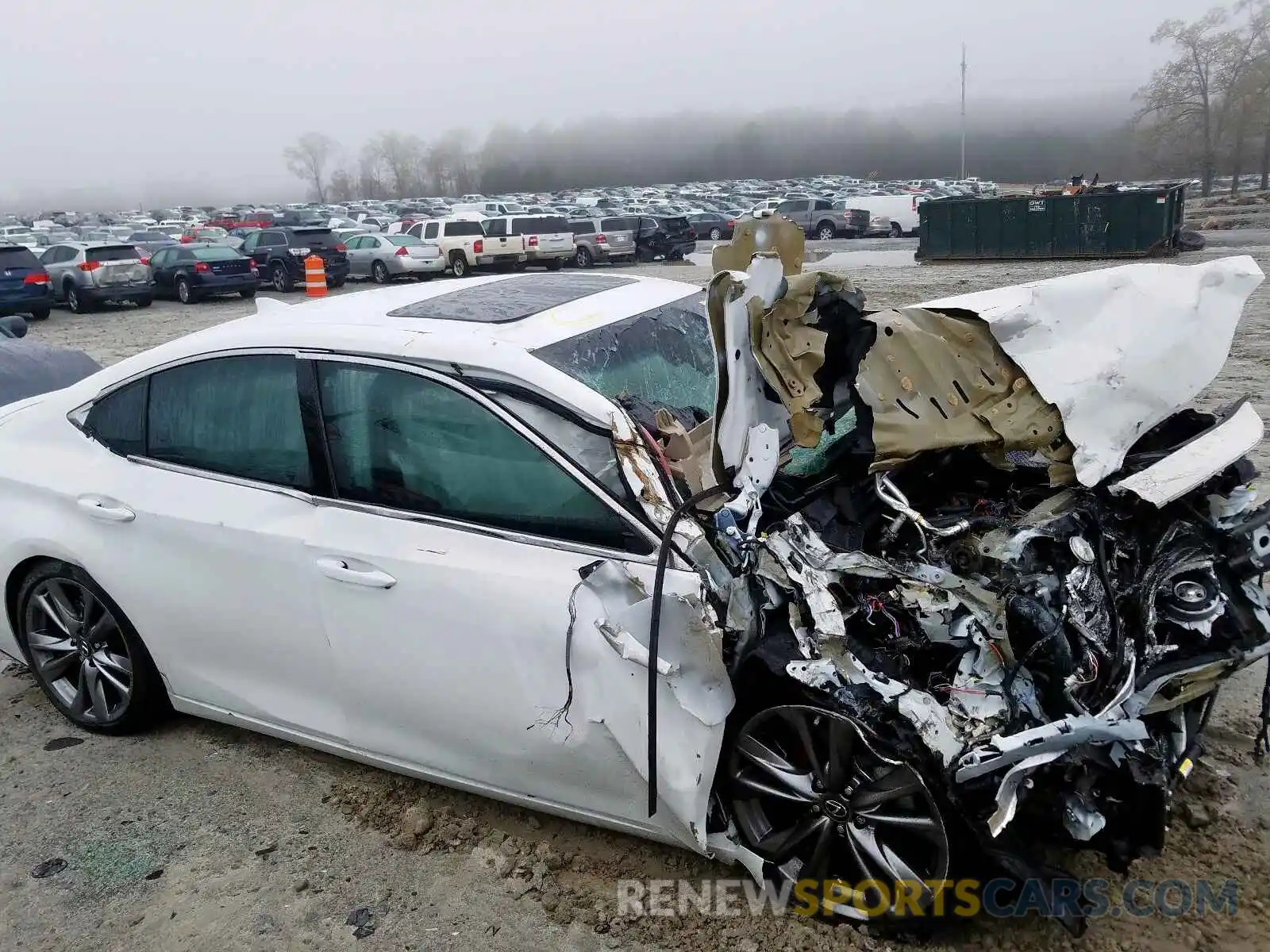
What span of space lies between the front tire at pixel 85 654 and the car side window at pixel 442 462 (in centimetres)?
130

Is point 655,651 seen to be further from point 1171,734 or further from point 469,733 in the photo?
point 1171,734

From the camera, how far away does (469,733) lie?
Result: 3.03m

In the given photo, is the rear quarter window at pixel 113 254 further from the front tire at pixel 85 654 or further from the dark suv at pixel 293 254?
the front tire at pixel 85 654

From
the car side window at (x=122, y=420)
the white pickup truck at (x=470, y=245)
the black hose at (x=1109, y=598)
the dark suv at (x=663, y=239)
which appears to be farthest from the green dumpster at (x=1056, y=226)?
the car side window at (x=122, y=420)

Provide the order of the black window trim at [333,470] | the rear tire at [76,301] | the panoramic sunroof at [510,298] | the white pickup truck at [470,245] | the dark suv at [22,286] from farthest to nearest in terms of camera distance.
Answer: the white pickup truck at [470,245] < the rear tire at [76,301] < the dark suv at [22,286] < the panoramic sunroof at [510,298] < the black window trim at [333,470]

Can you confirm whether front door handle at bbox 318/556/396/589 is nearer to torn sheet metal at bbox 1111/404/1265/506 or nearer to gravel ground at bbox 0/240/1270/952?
gravel ground at bbox 0/240/1270/952

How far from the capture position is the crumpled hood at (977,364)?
289 cm

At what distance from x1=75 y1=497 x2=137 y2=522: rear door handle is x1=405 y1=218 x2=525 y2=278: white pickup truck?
82.4ft

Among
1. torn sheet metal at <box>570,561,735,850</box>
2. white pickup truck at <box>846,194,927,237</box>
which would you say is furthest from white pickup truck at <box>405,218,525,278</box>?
torn sheet metal at <box>570,561,735,850</box>

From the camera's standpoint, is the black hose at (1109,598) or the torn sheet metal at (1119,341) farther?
the torn sheet metal at (1119,341)

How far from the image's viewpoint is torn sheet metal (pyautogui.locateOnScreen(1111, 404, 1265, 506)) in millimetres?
2641

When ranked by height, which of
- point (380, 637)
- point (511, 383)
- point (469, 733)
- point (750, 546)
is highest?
point (511, 383)

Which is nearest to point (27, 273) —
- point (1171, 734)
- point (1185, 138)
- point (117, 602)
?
point (117, 602)

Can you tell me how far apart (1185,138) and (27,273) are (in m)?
60.3
